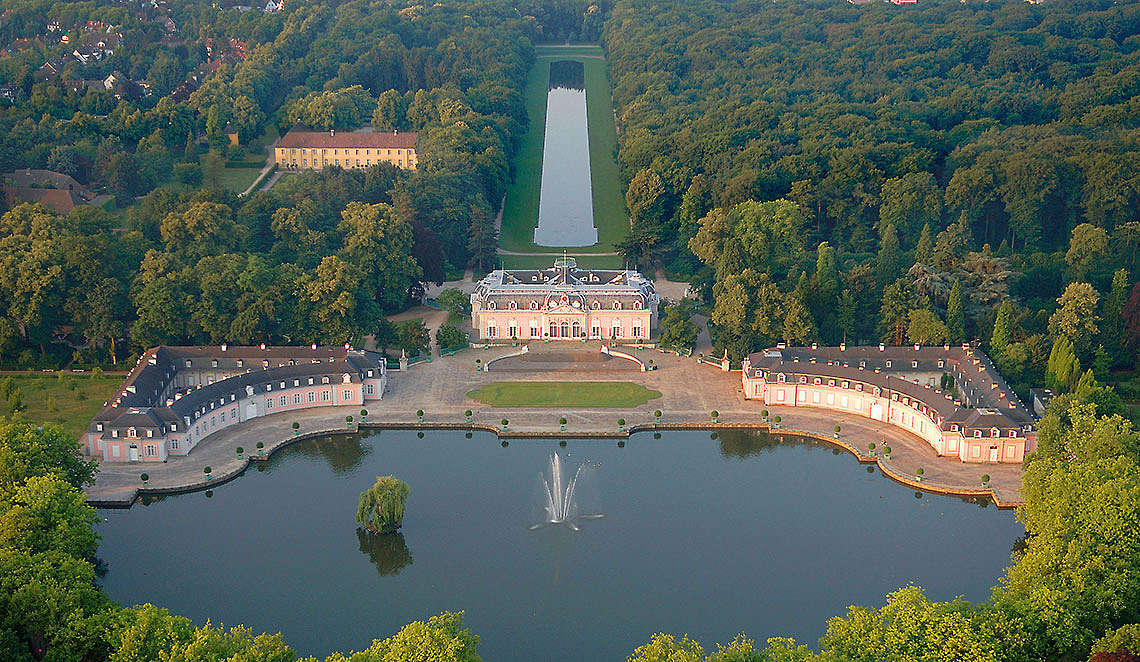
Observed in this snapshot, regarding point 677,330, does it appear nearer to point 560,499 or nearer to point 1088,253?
point 560,499

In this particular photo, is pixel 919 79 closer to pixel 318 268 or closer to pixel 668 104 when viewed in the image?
pixel 668 104

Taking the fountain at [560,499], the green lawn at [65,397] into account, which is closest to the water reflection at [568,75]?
the green lawn at [65,397]

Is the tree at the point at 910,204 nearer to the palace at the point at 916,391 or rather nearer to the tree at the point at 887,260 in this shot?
the tree at the point at 887,260

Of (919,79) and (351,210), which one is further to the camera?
(919,79)

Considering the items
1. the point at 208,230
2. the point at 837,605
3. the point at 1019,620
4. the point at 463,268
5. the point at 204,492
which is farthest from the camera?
the point at 463,268

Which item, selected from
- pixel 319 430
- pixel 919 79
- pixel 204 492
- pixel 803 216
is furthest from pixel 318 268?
pixel 919 79


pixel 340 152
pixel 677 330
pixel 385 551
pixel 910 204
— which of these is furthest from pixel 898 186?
pixel 385 551
